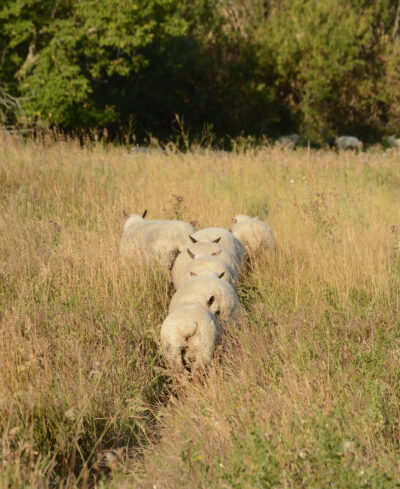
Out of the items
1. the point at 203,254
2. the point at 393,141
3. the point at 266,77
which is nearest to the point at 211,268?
the point at 203,254

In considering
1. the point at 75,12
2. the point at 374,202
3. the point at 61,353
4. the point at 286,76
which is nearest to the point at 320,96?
the point at 286,76

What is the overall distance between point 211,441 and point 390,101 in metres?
24.6

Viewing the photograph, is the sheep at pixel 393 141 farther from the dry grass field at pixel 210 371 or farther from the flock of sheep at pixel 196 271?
the flock of sheep at pixel 196 271

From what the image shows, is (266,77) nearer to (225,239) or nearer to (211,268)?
(225,239)

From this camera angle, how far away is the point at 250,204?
24.8ft

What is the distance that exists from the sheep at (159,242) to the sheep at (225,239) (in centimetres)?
16

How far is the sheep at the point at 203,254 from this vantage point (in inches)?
185

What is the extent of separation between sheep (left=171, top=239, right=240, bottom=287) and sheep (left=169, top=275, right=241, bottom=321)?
2.41 ft

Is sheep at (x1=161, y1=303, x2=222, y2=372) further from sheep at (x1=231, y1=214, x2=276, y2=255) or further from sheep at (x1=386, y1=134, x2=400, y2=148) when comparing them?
sheep at (x1=386, y1=134, x2=400, y2=148)

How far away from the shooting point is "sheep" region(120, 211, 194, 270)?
5.16m

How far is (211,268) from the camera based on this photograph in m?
4.36

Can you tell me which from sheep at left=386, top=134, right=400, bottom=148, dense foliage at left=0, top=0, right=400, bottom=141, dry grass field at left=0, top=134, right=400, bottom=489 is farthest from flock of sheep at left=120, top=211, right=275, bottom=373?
sheep at left=386, top=134, right=400, bottom=148

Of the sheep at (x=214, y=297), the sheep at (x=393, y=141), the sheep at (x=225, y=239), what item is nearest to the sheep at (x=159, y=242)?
the sheep at (x=225, y=239)

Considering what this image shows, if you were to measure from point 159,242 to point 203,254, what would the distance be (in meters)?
0.68
